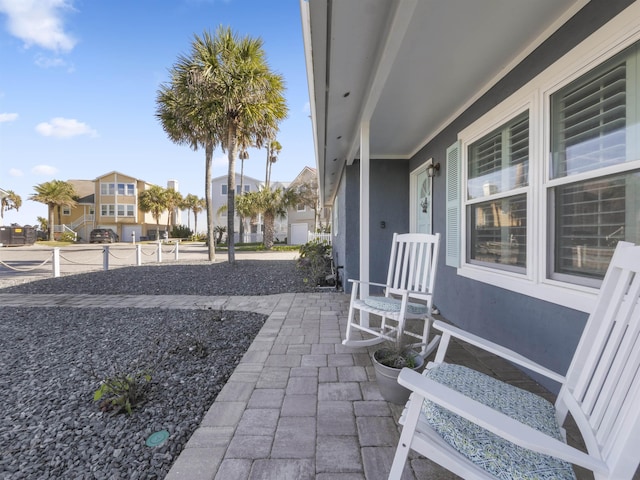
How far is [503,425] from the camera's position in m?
0.81

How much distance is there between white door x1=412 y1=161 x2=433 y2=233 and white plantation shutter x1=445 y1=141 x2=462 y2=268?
566 millimetres

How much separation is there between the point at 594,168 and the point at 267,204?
16.2 m

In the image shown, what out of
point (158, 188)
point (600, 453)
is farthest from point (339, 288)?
point (158, 188)

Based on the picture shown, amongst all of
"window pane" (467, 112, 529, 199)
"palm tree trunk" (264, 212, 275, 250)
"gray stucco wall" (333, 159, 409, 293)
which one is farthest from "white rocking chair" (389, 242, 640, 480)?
"palm tree trunk" (264, 212, 275, 250)

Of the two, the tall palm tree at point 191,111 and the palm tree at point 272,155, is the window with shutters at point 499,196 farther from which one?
the palm tree at point 272,155

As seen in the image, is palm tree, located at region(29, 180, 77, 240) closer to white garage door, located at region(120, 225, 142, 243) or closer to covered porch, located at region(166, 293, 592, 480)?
white garage door, located at region(120, 225, 142, 243)

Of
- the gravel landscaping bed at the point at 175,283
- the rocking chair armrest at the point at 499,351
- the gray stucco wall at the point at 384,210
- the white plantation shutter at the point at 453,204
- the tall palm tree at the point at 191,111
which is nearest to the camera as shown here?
the rocking chair armrest at the point at 499,351

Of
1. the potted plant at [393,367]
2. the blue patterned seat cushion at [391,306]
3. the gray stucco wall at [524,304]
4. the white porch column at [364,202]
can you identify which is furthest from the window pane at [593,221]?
the white porch column at [364,202]

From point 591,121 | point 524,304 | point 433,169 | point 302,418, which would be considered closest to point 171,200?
point 433,169

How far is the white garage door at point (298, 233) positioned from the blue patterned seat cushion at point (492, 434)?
74.7 ft

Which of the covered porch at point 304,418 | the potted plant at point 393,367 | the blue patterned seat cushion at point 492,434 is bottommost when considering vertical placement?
the covered porch at point 304,418

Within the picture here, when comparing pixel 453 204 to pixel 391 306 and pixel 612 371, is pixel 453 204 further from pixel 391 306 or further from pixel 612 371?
pixel 612 371

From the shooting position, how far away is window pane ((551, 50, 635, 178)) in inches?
66.9

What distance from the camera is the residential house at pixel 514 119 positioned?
1.75 m
